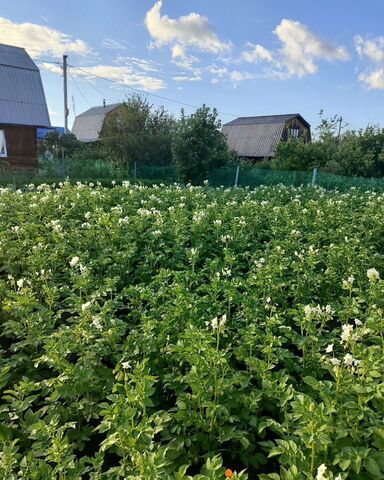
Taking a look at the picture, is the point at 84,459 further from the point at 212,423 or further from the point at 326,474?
the point at 326,474

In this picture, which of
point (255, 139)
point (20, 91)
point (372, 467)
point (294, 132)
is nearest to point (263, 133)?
point (255, 139)

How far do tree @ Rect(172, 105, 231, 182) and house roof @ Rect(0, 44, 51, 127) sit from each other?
21.2 ft

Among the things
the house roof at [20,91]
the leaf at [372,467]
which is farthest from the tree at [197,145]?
the leaf at [372,467]

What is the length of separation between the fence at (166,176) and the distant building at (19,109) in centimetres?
124

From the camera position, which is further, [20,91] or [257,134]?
[257,134]

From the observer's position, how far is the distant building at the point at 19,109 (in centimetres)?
1909

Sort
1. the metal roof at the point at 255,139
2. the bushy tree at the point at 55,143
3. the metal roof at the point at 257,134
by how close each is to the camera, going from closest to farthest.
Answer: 1. the bushy tree at the point at 55,143
2. the metal roof at the point at 255,139
3. the metal roof at the point at 257,134

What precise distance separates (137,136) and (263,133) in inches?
772

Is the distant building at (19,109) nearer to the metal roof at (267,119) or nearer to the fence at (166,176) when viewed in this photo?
the fence at (166,176)

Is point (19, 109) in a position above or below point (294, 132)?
below

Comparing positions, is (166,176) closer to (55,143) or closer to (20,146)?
(20,146)

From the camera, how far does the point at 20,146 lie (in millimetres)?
19391

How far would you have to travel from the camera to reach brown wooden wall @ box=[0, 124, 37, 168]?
19.1m

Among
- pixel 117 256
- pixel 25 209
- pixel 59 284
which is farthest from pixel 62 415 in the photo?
pixel 25 209
